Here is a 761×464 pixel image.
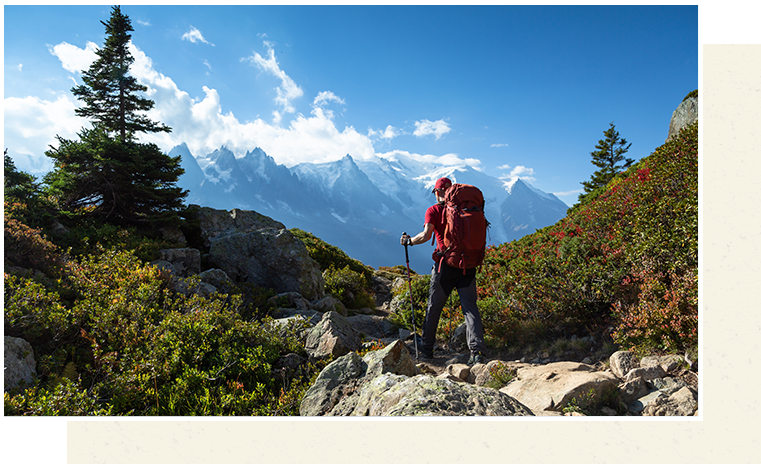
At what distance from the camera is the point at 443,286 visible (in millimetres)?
5578

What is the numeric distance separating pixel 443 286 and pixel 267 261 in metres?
5.69

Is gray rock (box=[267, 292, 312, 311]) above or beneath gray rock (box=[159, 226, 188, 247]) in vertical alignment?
beneath

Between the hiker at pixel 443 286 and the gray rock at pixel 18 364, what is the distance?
15.6 ft

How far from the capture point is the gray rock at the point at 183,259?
791 centimetres

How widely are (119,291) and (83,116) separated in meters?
9.08

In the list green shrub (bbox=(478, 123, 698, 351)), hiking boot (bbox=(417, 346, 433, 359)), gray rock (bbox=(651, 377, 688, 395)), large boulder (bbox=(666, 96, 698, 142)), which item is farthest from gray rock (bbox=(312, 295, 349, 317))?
large boulder (bbox=(666, 96, 698, 142))

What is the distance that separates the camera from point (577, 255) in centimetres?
717

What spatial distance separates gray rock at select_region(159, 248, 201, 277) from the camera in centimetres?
791

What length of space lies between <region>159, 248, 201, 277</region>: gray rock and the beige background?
479 cm

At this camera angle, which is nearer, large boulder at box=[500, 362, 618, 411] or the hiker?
large boulder at box=[500, 362, 618, 411]

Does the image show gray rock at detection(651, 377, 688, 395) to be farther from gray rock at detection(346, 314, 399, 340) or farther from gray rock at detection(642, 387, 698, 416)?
gray rock at detection(346, 314, 399, 340)
